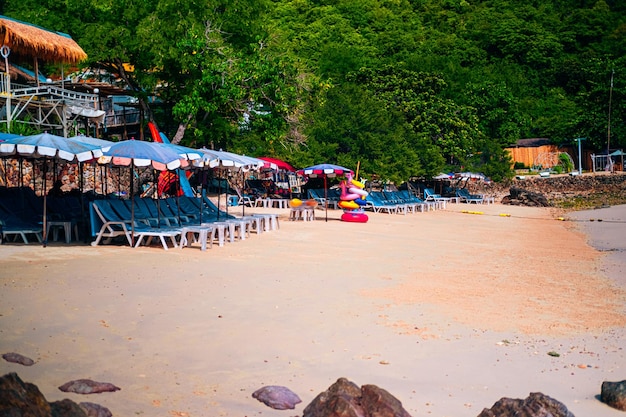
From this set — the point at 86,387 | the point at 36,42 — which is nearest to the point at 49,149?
the point at 86,387

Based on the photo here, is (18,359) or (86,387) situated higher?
(18,359)

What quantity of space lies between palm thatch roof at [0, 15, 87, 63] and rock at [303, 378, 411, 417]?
21.2m

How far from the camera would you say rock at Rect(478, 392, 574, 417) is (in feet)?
15.9

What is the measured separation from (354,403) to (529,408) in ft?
3.88

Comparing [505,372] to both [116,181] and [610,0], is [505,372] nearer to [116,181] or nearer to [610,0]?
[116,181]

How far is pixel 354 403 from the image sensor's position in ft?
15.5

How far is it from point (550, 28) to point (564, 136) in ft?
68.9

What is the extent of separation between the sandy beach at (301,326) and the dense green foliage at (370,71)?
1395 cm

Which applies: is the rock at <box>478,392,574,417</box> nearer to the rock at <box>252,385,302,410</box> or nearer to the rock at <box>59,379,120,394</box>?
the rock at <box>252,385,302,410</box>

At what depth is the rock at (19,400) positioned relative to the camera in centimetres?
388

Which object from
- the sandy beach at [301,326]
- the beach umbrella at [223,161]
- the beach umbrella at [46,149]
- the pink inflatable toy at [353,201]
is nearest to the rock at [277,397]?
the sandy beach at [301,326]

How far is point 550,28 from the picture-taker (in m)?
76.4

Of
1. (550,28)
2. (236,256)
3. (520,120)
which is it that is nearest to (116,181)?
(236,256)

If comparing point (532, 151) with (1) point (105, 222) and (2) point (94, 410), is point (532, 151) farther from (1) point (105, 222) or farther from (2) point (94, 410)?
(2) point (94, 410)
